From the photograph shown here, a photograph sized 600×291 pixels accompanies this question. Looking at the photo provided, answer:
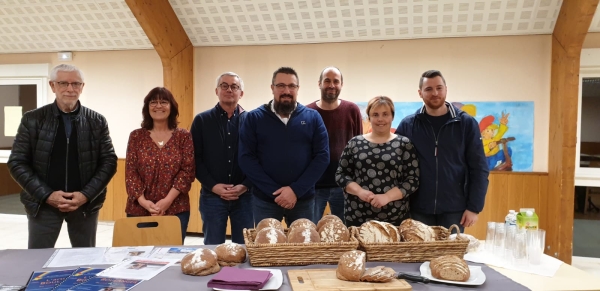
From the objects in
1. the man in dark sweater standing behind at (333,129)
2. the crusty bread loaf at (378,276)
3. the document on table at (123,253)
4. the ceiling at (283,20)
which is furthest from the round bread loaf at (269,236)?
the ceiling at (283,20)

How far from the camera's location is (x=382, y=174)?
2.25m

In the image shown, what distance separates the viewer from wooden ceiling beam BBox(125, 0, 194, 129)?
13.0ft

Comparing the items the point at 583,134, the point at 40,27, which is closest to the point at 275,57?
the point at 40,27

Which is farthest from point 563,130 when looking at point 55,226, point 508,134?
point 55,226

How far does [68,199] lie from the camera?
2.41 m

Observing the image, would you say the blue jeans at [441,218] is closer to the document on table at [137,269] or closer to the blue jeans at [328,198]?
the blue jeans at [328,198]

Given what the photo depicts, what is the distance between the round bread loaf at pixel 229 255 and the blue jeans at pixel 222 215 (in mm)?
1022

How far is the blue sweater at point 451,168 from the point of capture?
7.55ft

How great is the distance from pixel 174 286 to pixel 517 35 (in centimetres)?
413

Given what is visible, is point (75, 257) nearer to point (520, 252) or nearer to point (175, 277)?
point (175, 277)

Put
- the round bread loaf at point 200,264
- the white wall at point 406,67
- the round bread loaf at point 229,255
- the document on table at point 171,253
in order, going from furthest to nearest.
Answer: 1. the white wall at point 406,67
2. the document on table at point 171,253
3. the round bread loaf at point 229,255
4. the round bread loaf at point 200,264

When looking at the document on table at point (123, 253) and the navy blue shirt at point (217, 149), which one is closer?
the document on table at point (123, 253)

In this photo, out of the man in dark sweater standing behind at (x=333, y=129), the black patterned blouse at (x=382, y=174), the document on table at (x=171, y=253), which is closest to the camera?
the document on table at (x=171, y=253)

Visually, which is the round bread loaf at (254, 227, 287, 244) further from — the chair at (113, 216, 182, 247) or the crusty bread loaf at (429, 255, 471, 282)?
the chair at (113, 216, 182, 247)
